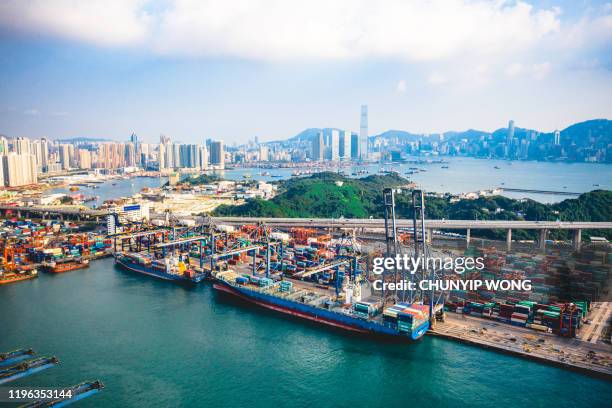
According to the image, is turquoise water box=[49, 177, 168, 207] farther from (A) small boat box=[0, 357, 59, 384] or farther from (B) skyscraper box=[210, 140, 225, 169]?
(A) small boat box=[0, 357, 59, 384]

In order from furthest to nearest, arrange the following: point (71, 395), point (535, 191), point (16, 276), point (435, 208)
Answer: point (535, 191) → point (435, 208) → point (16, 276) → point (71, 395)

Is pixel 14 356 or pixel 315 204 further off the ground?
pixel 315 204

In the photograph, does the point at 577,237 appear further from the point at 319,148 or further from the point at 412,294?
the point at 319,148

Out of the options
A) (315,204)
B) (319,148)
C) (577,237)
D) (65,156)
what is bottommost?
(577,237)

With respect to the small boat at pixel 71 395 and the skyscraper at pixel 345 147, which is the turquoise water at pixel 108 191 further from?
the skyscraper at pixel 345 147

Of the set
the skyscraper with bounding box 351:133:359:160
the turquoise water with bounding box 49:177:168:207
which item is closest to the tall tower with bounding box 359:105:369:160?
the skyscraper with bounding box 351:133:359:160

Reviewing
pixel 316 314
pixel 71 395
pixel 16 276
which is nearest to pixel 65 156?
pixel 16 276
